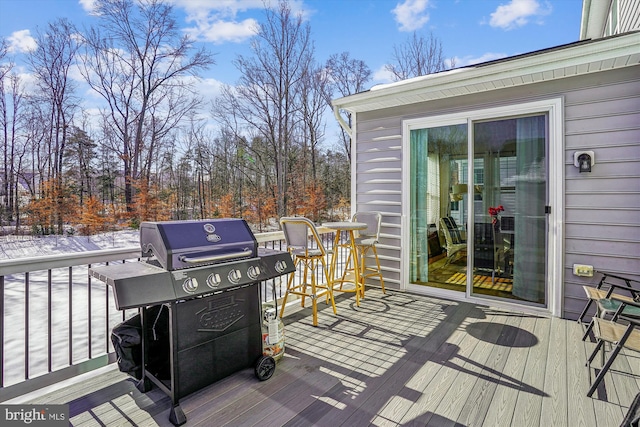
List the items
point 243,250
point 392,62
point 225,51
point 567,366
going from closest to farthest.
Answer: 1. point 243,250
2. point 567,366
3. point 225,51
4. point 392,62

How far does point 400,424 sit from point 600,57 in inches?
135

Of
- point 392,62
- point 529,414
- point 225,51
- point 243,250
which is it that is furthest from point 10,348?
point 392,62

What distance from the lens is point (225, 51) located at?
1095 cm

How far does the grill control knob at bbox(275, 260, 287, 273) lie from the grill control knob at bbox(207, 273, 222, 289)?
0.46 meters

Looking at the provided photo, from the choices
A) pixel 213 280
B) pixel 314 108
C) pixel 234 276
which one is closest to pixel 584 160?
pixel 234 276

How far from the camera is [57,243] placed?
848 centimetres

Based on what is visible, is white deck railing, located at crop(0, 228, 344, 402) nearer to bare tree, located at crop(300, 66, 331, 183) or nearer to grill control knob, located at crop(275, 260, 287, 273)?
grill control knob, located at crop(275, 260, 287, 273)

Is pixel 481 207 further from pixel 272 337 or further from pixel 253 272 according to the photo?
pixel 253 272

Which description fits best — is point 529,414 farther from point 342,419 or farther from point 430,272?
point 430,272

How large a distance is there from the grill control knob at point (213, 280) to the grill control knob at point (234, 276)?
0.25ft

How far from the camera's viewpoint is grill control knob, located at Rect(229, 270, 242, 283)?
79.0 inches

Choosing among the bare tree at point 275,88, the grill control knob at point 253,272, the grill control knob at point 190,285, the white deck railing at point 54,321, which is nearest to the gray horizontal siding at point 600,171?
the white deck railing at point 54,321

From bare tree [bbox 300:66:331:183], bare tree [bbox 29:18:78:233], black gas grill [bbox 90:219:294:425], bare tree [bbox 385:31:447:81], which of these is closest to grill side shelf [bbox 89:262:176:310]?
black gas grill [bbox 90:219:294:425]

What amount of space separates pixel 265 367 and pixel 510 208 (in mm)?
3073
